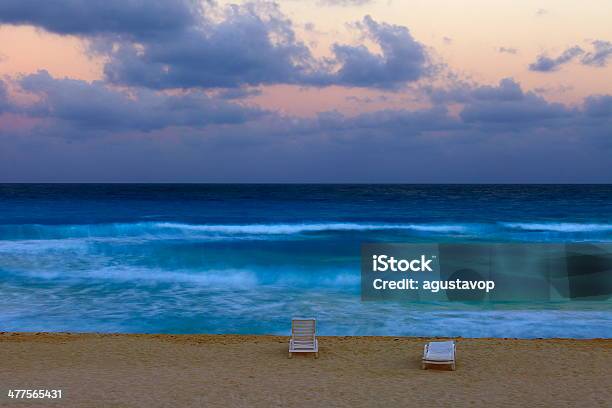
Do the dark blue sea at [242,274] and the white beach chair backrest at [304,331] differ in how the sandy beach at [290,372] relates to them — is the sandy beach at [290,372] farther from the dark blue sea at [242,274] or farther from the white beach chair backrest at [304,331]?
the dark blue sea at [242,274]

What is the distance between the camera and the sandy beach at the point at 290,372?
927 centimetres

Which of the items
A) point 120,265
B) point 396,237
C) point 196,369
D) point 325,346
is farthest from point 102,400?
point 396,237

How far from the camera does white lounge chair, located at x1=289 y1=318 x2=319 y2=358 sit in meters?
12.0

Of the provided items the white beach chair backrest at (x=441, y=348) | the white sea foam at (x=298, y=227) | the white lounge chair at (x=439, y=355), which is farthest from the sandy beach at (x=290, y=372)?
the white sea foam at (x=298, y=227)

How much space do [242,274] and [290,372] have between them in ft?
49.2

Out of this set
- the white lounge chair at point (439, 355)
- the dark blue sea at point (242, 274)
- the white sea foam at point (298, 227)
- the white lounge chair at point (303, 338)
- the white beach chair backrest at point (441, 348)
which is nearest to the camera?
the white lounge chair at point (439, 355)

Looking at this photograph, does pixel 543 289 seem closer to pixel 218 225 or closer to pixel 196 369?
pixel 196 369

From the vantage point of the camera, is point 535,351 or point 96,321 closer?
point 535,351

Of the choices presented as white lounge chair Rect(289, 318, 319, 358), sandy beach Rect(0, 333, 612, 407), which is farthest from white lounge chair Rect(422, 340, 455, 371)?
white lounge chair Rect(289, 318, 319, 358)

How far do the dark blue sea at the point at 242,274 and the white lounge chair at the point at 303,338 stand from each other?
288 centimetres

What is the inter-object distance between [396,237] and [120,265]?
1937cm

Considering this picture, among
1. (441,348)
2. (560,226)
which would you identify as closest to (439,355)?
(441,348)

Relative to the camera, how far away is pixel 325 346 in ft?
42.2

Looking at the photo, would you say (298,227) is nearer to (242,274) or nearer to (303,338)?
(242,274)
